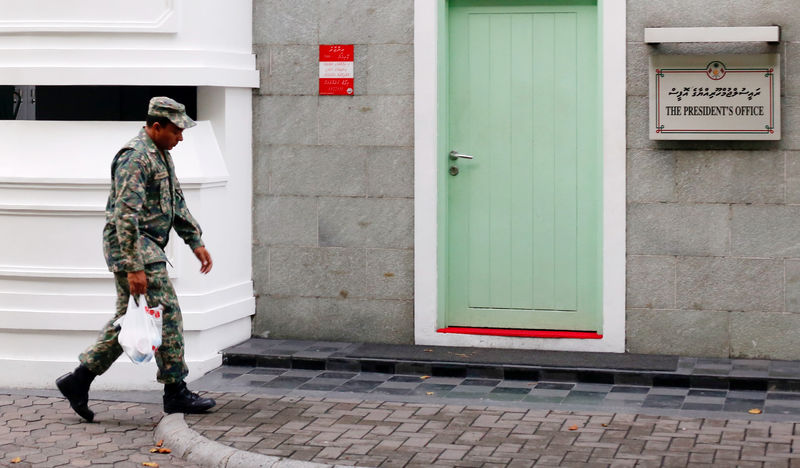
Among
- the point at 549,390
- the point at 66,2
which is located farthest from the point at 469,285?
the point at 66,2

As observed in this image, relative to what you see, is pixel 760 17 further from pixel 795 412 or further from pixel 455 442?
pixel 455 442

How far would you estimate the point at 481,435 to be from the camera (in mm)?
7492

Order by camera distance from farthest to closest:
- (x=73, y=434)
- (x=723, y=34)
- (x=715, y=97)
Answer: (x=715, y=97) → (x=723, y=34) → (x=73, y=434)

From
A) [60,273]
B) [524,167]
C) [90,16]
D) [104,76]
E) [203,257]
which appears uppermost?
[90,16]

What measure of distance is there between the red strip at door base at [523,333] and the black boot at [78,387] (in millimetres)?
2905

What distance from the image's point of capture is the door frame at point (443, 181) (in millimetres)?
9438

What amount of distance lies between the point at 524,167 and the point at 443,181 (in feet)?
1.98

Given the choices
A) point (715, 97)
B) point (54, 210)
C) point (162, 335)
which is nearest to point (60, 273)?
point (54, 210)

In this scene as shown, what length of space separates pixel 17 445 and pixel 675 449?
3643 millimetres

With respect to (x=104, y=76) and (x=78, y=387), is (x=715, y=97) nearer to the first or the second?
(x=104, y=76)

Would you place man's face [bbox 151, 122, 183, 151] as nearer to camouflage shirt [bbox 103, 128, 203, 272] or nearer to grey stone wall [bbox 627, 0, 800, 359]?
camouflage shirt [bbox 103, 128, 203, 272]

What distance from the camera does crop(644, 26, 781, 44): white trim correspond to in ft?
29.6

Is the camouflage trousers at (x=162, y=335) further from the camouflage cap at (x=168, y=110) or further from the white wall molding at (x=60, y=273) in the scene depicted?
the white wall molding at (x=60, y=273)

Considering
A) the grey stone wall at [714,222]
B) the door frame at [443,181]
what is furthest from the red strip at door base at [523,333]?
the grey stone wall at [714,222]
